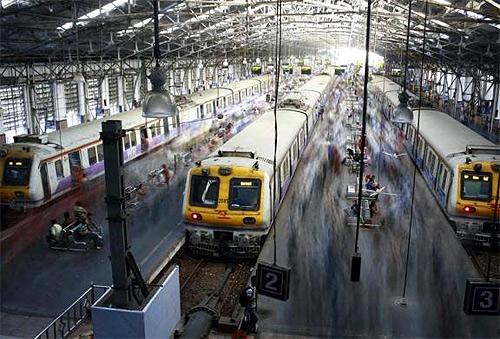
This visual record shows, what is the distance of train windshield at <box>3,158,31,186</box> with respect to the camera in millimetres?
14141

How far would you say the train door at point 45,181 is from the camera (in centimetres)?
1450

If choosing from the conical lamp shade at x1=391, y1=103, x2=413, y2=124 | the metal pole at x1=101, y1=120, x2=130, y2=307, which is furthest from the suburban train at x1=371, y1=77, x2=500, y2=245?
the metal pole at x1=101, y1=120, x2=130, y2=307

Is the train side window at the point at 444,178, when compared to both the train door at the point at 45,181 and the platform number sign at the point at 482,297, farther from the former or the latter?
the train door at the point at 45,181

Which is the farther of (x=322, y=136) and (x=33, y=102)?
(x=322, y=136)

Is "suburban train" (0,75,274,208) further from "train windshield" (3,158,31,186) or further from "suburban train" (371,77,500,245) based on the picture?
"suburban train" (371,77,500,245)

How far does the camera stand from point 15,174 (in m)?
14.2

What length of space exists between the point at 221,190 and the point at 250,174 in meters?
0.74

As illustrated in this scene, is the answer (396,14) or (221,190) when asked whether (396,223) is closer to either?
(221,190)

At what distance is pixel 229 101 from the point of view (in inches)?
1298

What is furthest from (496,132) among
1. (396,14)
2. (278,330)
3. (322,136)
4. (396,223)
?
(278,330)

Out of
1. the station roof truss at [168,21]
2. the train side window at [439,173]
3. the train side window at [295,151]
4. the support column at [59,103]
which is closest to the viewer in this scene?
the train side window at [439,173]

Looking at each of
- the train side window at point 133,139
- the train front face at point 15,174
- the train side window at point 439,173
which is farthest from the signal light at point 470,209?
the train side window at point 133,139

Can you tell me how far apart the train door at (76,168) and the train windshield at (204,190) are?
6.65 m

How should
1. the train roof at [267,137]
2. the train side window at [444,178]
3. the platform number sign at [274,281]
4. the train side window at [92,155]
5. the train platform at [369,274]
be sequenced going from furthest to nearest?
the train side window at [92,155] < the train side window at [444,178] < the train roof at [267,137] < the train platform at [369,274] < the platform number sign at [274,281]
